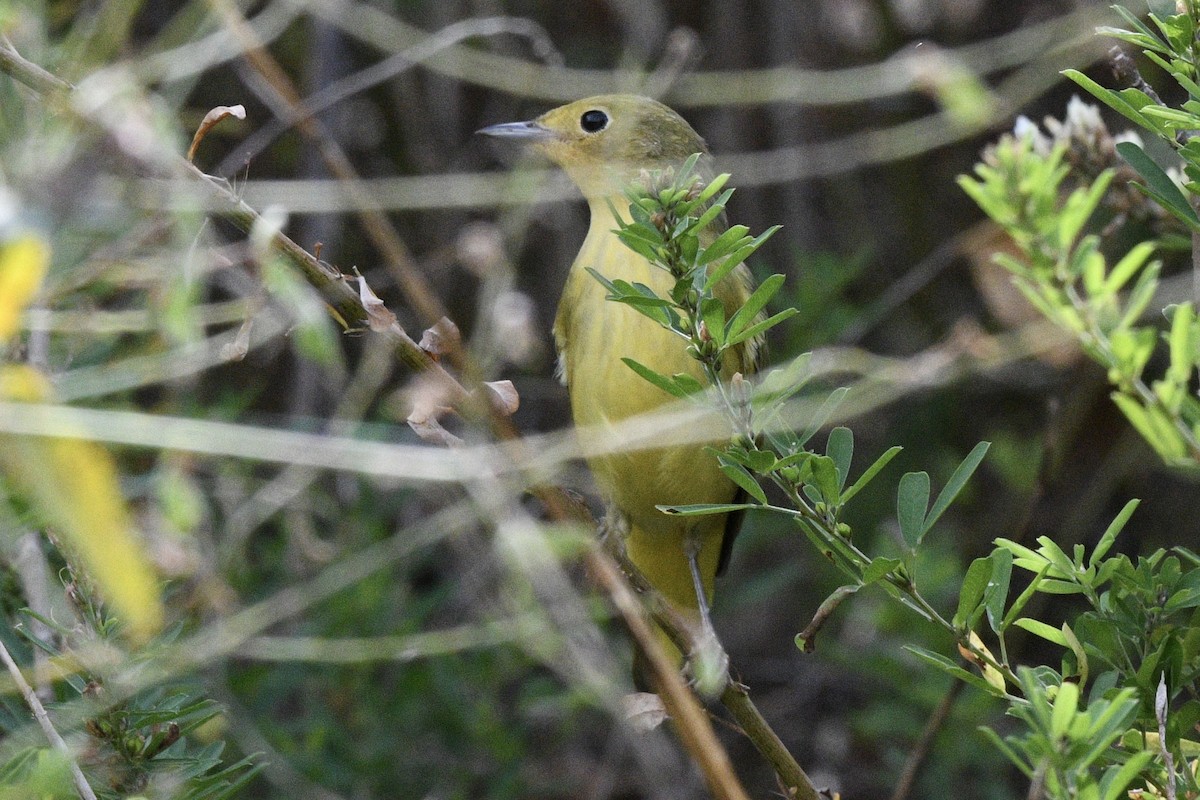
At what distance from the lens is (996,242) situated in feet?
13.4

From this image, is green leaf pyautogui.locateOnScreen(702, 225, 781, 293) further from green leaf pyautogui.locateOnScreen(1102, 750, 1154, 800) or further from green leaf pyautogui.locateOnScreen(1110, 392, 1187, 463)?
green leaf pyautogui.locateOnScreen(1102, 750, 1154, 800)

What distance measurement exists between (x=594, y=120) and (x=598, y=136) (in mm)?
73

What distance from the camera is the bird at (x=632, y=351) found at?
135 inches

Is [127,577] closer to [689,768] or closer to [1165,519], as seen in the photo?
[689,768]

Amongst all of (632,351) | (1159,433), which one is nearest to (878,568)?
(1159,433)

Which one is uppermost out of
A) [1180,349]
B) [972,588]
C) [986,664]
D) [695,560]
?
[1180,349]

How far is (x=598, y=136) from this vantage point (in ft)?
13.4

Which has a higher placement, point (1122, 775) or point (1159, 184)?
point (1159, 184)

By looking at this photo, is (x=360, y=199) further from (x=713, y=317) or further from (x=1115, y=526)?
(x=1115, y=526)

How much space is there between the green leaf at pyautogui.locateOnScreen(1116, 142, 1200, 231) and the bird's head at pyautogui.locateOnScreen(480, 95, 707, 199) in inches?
92.1

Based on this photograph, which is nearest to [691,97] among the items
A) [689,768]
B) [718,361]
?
[689,768]

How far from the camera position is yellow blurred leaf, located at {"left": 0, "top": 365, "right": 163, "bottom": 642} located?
125cm

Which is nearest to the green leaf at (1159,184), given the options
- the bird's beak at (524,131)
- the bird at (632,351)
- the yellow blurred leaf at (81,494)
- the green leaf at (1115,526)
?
the green leaf at (1115,526)

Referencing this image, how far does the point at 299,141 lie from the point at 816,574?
243 centimetres
